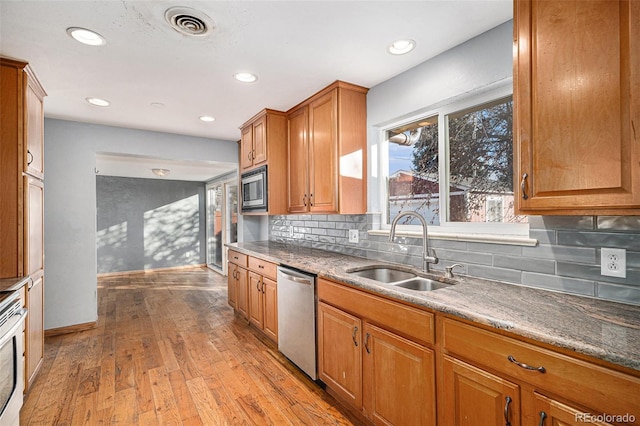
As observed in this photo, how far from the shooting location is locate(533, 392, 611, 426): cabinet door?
916mm

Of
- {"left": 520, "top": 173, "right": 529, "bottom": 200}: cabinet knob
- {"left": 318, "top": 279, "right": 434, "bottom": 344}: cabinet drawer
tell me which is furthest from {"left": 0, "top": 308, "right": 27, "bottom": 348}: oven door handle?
{"left": 520, "top": 173, "right": 529, "bottom": 200}: cabinet knob

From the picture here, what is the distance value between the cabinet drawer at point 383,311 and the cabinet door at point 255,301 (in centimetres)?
115

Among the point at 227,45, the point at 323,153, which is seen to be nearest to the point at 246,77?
the point at 227,45

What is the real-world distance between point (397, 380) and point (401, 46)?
200 centimetres

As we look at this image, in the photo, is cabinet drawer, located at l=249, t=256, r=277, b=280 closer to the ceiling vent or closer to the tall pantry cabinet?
the tall pantry cabinet

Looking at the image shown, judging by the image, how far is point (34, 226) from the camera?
7.73 feet

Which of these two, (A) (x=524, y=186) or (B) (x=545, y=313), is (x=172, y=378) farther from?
(A) (x=524, y=186)

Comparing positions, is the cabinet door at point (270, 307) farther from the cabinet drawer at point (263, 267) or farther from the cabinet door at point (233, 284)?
the cabinet door at point (233, 284)

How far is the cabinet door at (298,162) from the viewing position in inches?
116

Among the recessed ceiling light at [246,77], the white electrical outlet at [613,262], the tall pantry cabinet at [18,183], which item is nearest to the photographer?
the white electrical outlet at [613,262]

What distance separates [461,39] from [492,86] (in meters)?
0.36

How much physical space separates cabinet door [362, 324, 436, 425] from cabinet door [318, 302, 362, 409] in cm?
7

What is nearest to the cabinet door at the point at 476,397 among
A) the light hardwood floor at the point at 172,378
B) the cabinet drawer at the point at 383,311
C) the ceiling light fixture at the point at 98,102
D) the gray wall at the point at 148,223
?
the cabinet drawer at the point at 383,311

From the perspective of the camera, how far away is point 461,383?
4.11 ft
